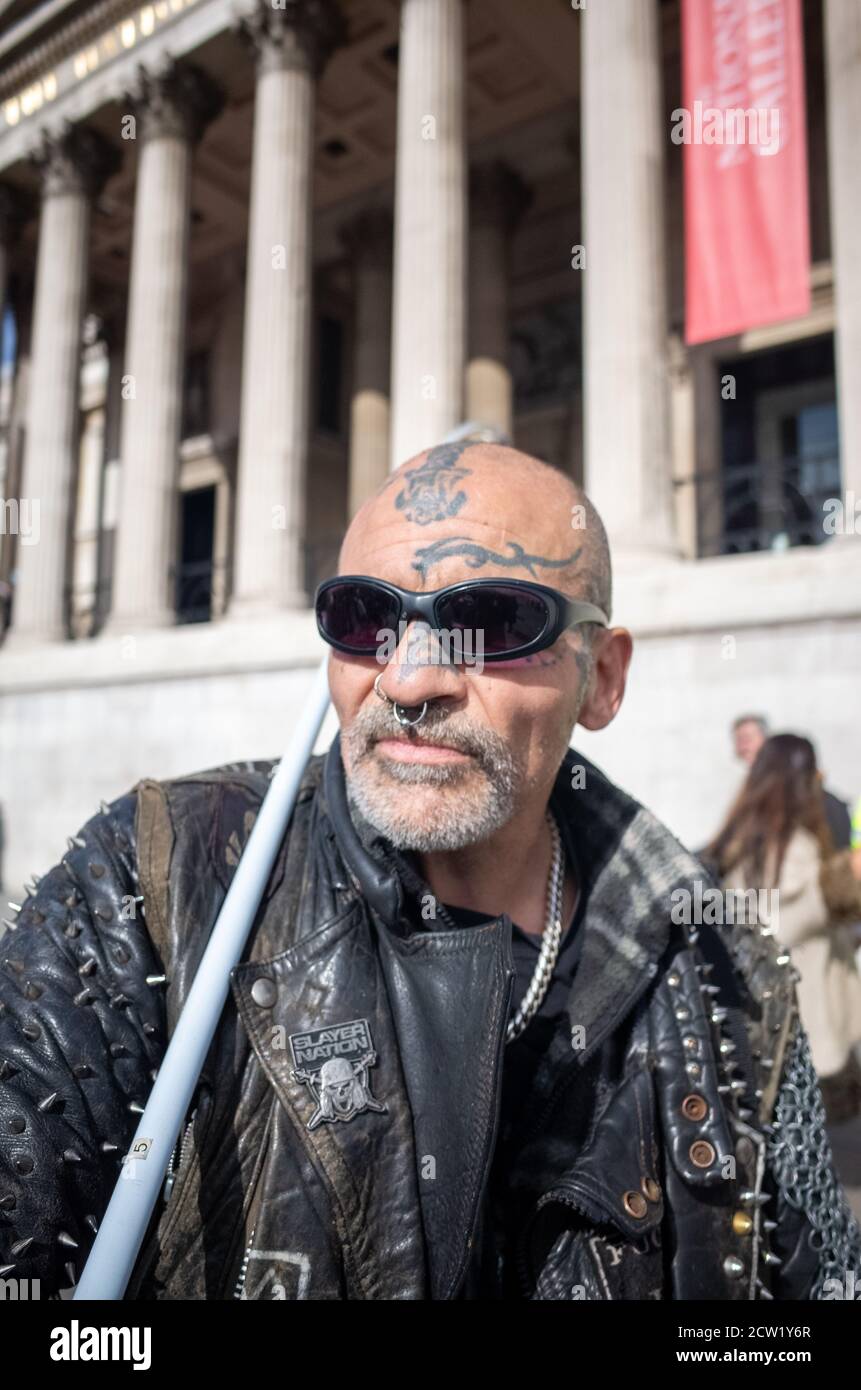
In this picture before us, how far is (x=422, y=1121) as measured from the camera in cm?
161

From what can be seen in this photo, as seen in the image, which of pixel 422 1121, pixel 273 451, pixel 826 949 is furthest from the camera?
pixel 273 451

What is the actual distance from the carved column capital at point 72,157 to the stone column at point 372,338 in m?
5.07

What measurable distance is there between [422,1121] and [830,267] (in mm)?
17628

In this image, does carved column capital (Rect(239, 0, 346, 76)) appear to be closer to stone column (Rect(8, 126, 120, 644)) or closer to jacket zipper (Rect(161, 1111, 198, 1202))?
stone column (Rect(8, 126, 120, 644))

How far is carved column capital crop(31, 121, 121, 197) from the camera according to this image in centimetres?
1830

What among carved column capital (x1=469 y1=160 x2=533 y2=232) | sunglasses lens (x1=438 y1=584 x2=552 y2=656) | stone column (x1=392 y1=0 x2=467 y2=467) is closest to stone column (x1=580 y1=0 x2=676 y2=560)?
stone column (x1=392 y1=0 x2=467 y2=467)

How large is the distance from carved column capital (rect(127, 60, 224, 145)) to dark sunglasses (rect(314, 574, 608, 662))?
58.7 ft

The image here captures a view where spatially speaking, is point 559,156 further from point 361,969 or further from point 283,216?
point 361,969

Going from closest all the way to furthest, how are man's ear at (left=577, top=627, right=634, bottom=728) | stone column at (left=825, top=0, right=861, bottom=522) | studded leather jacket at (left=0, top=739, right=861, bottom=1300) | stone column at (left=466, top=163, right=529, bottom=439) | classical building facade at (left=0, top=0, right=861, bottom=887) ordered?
studded leather jacket at (left=0, top=739, right=861, bottom=1300) → man's ear at (left=577, top=627, right=634, bottom=728) → stone column at (left=825, top=0, right=861, bottom=522) → classical building facade at (left=0, top=0, right=861, bottom=887) → stone column at (left=466, top=163, right=529, bottom=439)

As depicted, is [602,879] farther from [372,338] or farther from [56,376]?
[372,338]

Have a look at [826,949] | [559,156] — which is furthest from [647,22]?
[826,949]

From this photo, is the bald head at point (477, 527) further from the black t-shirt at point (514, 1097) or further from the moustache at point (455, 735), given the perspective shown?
the black t-shirt at point (514, 1097)

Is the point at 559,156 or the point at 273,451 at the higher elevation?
the point at 559,156

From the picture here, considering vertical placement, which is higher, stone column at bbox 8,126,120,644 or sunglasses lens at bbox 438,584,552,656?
stone column at bbox 8,126,120,644
